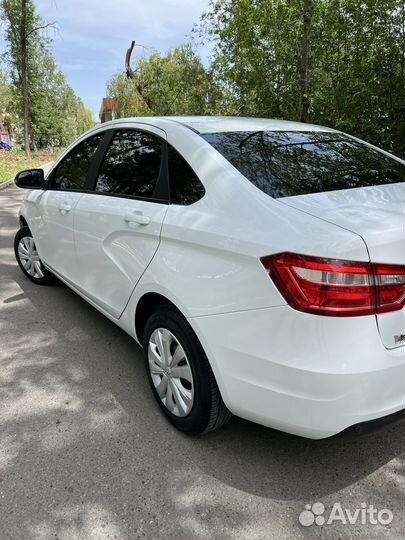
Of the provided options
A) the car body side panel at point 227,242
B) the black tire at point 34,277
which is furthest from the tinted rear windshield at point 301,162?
the black tire at point 34,277

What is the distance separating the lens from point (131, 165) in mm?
3000

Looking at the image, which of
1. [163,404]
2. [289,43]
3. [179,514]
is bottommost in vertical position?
[179,514]

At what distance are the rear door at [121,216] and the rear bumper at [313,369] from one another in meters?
0.84

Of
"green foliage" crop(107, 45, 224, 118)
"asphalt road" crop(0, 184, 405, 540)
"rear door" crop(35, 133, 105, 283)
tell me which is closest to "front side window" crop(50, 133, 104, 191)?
"rear door" crop(35, 133, 105, 283)

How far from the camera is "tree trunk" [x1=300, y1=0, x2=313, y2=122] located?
7.44 m

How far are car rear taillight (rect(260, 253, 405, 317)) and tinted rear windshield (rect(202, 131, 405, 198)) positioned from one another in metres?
0.45

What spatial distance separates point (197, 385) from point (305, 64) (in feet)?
23.5

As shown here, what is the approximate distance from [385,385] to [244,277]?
0.71 metres

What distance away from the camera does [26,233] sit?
4.78m

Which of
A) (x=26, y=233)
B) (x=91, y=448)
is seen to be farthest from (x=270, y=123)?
(x=26, y=233)

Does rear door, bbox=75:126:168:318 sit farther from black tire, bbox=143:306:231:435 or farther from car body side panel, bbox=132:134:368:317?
black tire, bbox=143:306:231:435

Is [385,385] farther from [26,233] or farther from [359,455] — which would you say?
[26,233]

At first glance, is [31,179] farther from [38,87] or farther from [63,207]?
[38,87]

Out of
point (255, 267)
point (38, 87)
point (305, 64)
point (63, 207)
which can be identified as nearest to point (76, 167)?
point (63, 207)
